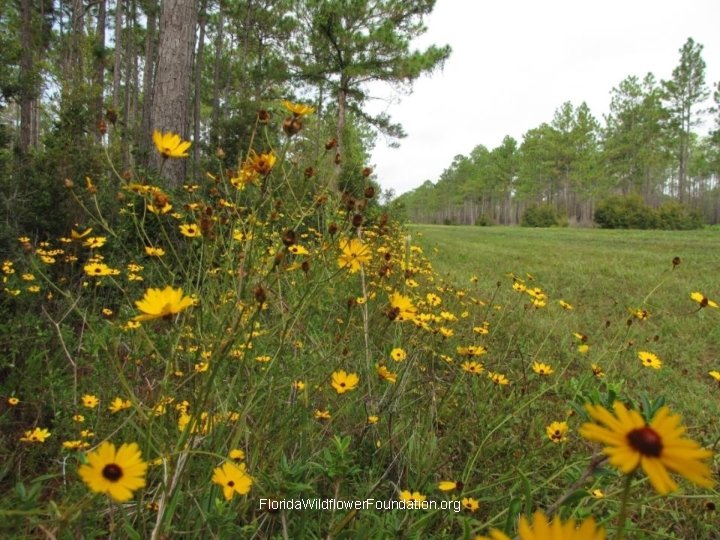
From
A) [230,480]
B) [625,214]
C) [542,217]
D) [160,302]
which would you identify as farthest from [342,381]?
[542,217]

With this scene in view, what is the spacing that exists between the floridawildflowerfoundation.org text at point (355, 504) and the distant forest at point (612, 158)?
16318mm

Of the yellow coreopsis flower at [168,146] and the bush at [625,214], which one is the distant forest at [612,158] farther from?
the yellow coreopsis flower at [168,146]

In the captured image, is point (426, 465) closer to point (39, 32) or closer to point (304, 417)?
point (304, 417)

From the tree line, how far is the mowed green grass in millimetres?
1774

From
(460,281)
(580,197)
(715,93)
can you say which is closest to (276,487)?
(460,281)

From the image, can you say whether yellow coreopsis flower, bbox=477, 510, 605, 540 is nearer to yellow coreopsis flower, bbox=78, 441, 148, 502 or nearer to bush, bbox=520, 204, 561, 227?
yellow coreopsis flower, bbox=78, 441, 148, 502

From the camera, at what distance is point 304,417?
102 cm

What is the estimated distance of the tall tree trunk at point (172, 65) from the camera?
3688mm

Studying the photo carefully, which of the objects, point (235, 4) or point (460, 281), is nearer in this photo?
point (460, 281)

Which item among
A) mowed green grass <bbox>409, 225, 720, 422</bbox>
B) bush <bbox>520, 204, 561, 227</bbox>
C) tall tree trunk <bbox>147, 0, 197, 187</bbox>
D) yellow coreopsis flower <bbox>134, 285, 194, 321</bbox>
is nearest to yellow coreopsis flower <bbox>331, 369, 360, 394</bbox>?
yellow coreopsis flower <bbox>134, 285, 194, 321</bbox>

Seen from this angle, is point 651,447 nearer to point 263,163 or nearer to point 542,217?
point 263,163

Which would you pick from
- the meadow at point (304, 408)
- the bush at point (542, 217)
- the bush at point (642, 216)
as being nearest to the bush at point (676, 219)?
the bush at point (642, 216)

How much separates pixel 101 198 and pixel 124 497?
3.04 m

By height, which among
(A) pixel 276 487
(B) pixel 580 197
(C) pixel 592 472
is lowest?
(A) pixel 276 487
